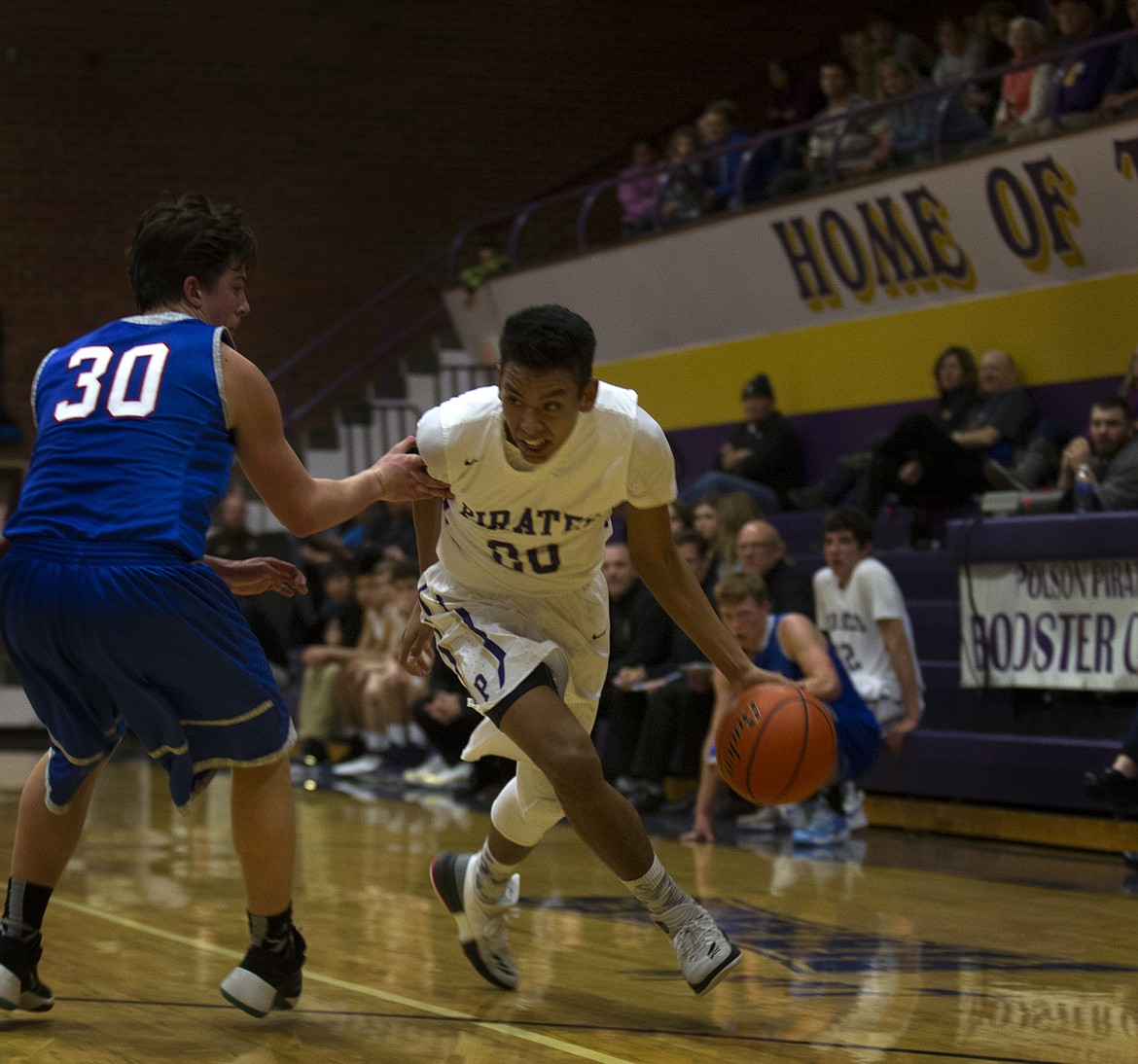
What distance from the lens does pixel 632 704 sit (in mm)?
8484

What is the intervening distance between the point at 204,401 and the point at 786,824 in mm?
4875

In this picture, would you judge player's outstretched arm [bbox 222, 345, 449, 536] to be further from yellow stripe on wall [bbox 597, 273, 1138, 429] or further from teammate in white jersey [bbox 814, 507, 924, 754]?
yellow stripe on wall [bbox 597, 273, 1138, 429]

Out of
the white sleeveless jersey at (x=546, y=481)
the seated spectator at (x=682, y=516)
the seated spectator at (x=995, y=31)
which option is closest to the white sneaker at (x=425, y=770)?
the seated spectator at (x=682, y=516)

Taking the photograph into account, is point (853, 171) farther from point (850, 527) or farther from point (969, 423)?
point (850, 527)

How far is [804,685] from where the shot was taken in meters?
7.03

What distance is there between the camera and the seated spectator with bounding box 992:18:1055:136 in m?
10.0

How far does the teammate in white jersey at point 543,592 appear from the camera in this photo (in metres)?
3.67

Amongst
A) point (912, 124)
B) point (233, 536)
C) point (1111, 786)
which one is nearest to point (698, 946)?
point (1111, 786)

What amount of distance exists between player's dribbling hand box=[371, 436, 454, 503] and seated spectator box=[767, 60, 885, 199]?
7989mm

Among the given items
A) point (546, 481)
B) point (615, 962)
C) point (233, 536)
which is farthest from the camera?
point (233, 536)

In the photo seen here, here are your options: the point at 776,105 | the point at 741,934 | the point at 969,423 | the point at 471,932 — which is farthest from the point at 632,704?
the point at 776,105

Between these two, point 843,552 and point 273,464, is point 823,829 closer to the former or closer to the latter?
point 843,552

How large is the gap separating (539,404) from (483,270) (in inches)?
442

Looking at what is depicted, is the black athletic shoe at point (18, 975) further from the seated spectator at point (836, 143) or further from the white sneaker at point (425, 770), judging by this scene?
the seated spectator at point (836, 143)
